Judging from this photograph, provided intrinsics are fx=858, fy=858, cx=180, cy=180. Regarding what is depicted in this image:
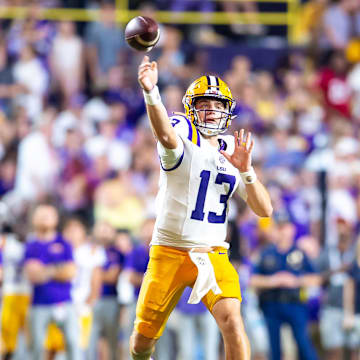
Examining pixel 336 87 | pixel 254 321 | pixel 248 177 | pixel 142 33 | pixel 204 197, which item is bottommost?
pixel 254 321

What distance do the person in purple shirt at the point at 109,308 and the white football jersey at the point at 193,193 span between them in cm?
332

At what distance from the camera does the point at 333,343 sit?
872 centimetres

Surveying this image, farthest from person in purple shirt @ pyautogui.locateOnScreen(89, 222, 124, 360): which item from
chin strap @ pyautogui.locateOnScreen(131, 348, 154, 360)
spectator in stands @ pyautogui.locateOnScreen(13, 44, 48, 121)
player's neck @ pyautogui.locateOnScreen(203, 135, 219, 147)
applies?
player's neck @ pyautogui.locateOnScreen(203, 135, 219, 147)

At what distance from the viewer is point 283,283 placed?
835cm

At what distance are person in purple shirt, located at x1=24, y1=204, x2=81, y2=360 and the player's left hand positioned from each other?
3397 mm

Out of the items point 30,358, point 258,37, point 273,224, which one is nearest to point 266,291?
point 273,224

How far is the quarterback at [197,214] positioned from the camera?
501 centimetres

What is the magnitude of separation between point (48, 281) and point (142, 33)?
3832 millimetres

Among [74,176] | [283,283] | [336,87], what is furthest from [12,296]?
[336,87]

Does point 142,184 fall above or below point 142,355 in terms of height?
above

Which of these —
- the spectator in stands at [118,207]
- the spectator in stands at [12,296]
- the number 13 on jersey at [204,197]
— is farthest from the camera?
the spectator in stands at [118,207]

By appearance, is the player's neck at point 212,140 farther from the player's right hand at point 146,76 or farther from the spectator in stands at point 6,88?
the spectator in stands at point 6,88

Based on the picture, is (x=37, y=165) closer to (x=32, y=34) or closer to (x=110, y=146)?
(x=110, y=146)

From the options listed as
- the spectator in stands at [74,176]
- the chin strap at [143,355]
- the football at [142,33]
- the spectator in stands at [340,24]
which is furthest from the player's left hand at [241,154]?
the spectator in stands at [340,24]
